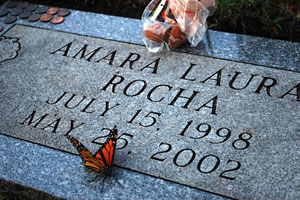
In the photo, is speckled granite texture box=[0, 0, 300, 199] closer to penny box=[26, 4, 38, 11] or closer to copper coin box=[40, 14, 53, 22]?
copper coin box=[40, 14, 53, 22]

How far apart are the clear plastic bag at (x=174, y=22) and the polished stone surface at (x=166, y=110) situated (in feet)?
0.37

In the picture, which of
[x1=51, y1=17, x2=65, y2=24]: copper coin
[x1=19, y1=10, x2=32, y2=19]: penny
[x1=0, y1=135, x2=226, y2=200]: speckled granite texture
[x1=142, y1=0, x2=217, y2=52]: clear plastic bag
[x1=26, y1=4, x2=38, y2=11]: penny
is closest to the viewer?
[x1=0, y1=135, x2=226, y2=200]: speckled granite texture

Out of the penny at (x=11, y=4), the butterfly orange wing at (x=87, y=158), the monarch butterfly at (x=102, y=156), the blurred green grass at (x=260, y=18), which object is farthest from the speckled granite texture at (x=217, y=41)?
the butterfly orange wing at (x=87, y=158)

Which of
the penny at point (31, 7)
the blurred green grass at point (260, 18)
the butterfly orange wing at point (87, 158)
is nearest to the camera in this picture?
the butterfly orange wing at point (87, 158)

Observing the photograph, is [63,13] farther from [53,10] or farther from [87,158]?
[87,158]

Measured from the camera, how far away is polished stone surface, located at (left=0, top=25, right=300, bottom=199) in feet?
7.59

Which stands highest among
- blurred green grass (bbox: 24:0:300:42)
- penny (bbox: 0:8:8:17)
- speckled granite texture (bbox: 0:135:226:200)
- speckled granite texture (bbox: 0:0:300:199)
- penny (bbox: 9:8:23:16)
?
blurred green grass (bbox: 24:0:300:42)

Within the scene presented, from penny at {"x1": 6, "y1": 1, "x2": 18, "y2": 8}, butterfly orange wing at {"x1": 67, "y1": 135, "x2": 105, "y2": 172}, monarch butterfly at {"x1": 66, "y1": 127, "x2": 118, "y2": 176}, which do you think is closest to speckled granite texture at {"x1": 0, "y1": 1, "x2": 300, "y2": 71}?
penny at {"x1": 6, "y1": 1, "x2": 18, "y2": 8}

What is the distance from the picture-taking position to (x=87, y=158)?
2193 mm

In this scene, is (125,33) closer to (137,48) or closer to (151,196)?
(137,48)

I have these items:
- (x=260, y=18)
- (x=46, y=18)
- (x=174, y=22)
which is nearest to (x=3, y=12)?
(x=46, y=18)

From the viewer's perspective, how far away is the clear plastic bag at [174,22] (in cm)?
A: 298

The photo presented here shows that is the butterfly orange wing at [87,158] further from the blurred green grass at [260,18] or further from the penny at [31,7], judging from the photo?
the penny at [31,7]

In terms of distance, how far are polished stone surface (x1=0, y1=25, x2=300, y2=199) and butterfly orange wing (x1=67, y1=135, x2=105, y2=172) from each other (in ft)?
0.67
